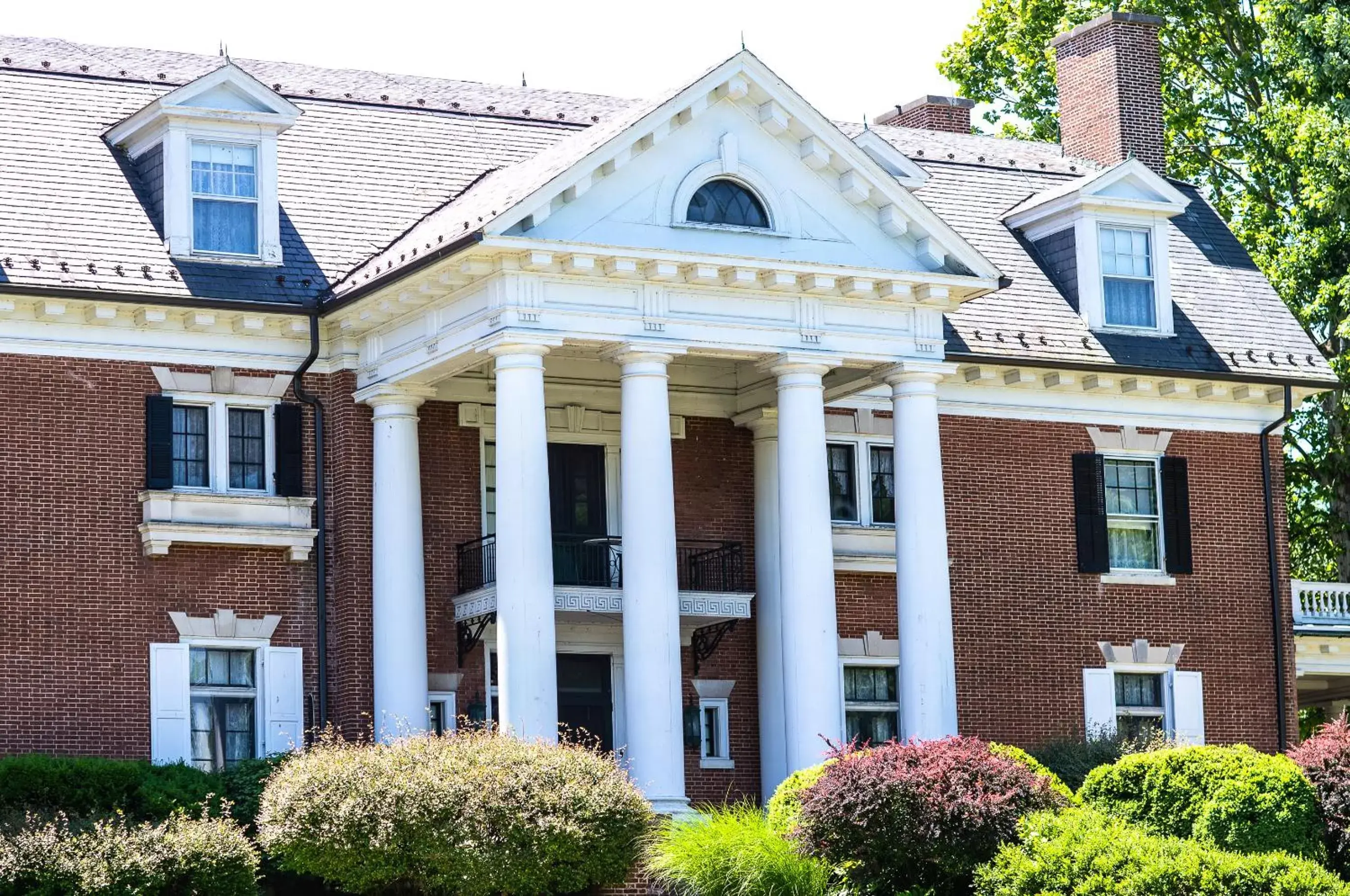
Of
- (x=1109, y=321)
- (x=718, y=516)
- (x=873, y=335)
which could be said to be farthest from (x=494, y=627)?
(x=1109, y=321)

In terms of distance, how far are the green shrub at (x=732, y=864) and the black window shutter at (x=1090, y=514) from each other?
10.7 meters

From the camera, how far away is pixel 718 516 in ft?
112

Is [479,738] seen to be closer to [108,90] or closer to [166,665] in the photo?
[166,665]

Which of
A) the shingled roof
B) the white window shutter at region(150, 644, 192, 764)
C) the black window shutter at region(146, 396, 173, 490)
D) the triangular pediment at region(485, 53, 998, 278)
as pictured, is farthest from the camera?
the shingled roof

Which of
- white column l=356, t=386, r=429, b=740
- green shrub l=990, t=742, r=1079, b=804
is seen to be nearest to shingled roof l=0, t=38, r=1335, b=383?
white column l=356, t=386, r=429, b=740

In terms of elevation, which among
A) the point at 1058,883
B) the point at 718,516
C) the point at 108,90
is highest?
the point at 108,90

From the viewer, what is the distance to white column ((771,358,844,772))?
3034cm

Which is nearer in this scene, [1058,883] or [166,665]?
[1058,883]

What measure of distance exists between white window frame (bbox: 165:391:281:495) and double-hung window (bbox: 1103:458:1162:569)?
1255 centimetres

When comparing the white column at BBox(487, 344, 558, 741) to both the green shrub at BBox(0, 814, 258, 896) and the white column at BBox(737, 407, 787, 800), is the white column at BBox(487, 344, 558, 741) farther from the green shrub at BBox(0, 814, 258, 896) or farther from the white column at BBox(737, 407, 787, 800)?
the white column at BBox(737, 407, 787, 800)

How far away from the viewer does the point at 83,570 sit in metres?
30.1

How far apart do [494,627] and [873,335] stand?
20.6ft

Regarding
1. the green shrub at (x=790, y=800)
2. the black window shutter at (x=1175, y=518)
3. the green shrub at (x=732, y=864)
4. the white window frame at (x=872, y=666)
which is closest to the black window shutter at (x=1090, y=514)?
the black window shutter at (x=1175, y=518)

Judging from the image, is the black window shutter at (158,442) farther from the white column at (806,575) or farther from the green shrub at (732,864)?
the green shrub at (732,864)
